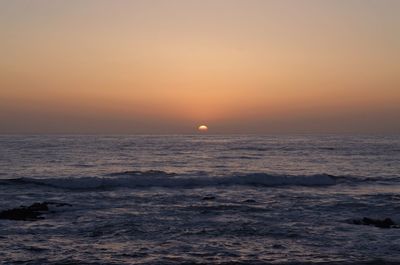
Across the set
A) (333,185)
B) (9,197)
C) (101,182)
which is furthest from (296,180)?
(9,197)

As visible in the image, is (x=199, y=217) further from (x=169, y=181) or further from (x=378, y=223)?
(x=169, y=181)

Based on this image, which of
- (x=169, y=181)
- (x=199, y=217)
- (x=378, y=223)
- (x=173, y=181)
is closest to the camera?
(x=378, y=223)

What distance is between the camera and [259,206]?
76.3ft

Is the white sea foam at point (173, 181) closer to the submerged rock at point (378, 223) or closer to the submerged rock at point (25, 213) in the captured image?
the submerged rock at point (25, 213)

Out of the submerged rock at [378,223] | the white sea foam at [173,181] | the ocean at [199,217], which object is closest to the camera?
the ocean at [199,217]

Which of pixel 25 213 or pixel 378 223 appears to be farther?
pixel 25 213

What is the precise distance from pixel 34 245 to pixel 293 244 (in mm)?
8835

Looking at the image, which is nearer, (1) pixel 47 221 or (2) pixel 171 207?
(1) pixel 47 221

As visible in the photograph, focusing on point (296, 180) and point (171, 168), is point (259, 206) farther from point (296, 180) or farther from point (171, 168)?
point (171, 168)

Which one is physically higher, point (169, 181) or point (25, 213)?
point (25, 213)

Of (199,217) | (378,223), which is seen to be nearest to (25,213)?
(199,217)

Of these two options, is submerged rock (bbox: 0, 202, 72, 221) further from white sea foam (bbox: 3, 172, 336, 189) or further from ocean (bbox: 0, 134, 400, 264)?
white sea foam (bbox: 3, 172, 336, 189)

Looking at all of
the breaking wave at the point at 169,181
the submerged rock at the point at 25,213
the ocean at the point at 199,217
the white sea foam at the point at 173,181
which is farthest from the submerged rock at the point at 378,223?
the white sea foam at the point at 173,181

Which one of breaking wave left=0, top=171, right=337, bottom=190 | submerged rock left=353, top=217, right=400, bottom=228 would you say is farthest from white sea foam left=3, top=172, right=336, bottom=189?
submerged rock left=353, top=217, right=400, bottom=228
